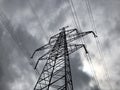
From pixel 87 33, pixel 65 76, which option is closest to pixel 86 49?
pixel 87 33

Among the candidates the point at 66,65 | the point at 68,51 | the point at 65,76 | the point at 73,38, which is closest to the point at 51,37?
the point at 73,38

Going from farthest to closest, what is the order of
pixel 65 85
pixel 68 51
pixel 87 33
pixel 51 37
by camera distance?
1. pixel 51 37
2. pixel 87 33
3. pixel 68 51
4. pixel 65 85

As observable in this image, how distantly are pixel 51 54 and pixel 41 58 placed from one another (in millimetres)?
1335

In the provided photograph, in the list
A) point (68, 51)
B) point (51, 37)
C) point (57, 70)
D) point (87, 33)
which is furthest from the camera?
point (51, 37)

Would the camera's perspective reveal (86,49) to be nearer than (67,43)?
No

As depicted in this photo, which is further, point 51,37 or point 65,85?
point 51,37

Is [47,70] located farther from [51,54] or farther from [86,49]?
[86,49]

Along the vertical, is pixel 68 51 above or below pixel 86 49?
above

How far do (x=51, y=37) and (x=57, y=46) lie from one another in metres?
4.03

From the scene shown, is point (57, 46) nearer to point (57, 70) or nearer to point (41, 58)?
point (41, 58)

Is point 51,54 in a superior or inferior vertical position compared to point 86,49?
superior

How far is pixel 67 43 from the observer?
1320 centimetres

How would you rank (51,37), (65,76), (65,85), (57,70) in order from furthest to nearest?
(51,37), (57,70), (65,76), (65,85)

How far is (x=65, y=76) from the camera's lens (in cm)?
952
